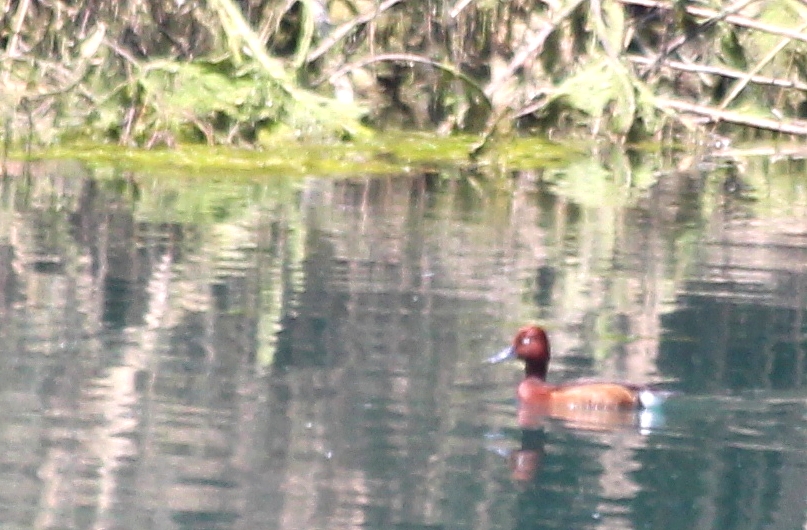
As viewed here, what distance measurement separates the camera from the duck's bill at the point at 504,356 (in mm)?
8867

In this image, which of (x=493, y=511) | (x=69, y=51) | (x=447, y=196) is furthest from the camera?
(x=69, y=51)

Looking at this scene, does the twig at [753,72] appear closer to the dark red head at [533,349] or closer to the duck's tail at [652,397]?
the dark red head at [533,349]

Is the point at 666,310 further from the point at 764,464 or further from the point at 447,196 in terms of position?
the point at 447,196

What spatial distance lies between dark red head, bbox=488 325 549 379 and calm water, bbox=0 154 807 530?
6.9 inches

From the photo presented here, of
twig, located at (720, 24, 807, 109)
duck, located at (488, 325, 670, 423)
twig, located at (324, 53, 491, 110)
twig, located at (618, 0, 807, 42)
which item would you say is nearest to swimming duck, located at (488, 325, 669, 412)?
duck, located at (488, 325, 670, 423)

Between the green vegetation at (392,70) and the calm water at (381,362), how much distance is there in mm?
3744

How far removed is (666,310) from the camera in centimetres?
1090

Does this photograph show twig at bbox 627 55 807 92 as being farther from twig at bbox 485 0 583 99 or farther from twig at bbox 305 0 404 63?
twig at bbox 305 0 404 63

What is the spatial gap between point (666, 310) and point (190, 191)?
21.6ft

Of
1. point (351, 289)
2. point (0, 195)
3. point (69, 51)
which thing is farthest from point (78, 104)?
point (351, 289)

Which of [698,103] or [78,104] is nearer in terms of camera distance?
[78,104]

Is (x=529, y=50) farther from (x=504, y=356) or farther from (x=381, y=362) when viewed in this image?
(x=504, y=356)

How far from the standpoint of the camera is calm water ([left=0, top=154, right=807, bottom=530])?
271 inches

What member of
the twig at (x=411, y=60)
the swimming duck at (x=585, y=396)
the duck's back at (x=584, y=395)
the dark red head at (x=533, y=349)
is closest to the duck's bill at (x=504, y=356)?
the dark red head at (x=533, y=349)
